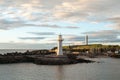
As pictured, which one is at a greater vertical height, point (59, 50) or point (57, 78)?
point (59, 50)

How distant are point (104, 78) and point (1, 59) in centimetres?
2501

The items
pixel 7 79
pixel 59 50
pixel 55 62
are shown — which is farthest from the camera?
pixel 59 50

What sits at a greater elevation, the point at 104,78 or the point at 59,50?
the point at 59,50

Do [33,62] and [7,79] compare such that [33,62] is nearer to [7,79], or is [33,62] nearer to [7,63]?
[7,63]

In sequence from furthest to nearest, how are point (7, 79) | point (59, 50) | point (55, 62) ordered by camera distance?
point (59, 50) < point (55, 62) < point (7, 79)

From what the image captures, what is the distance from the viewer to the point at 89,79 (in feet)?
115

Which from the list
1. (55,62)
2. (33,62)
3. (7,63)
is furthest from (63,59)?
(7,63)

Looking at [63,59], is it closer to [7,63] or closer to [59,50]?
[59,50]

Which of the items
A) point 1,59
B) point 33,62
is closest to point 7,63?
point 1,59

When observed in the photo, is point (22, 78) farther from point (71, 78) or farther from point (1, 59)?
point (1, 59)

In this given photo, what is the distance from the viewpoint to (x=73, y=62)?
181 ft

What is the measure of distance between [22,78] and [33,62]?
21636mm

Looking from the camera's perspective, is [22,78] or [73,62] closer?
[22,78]

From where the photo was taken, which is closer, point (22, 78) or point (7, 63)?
point (22, 78)
